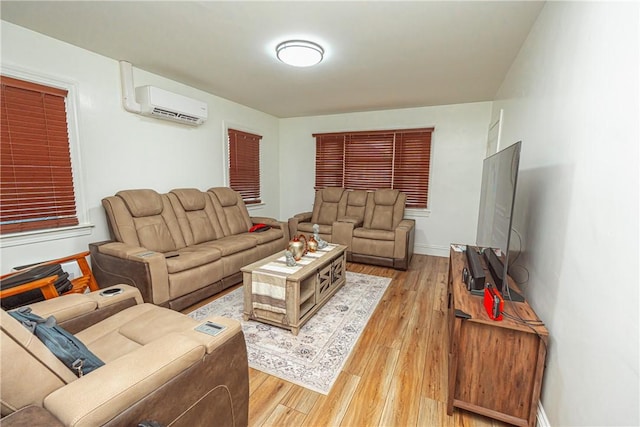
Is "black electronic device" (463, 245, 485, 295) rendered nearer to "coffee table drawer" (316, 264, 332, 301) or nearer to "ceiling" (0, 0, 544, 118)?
"coffee table drawer" (316, 264, 332, 301)

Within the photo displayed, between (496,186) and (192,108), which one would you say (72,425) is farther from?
(192,108)

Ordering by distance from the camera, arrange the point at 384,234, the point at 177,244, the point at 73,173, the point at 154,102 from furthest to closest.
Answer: the point at 384,234 → the point at 177,244 → the point at 154,102 → the point at 73,173

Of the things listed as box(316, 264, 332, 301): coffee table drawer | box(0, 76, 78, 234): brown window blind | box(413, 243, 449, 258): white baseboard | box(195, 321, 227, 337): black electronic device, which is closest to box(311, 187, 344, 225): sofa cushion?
box(413, 243, 449, 258): white baseboard

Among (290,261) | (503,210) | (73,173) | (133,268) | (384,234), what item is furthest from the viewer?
(384,234)

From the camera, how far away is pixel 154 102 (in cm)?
296

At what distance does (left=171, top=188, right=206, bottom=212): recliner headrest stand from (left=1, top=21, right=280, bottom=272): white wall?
7.9 inches

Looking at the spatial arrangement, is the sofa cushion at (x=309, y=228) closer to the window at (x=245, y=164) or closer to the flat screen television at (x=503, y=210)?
the window at (x=245, y=164)

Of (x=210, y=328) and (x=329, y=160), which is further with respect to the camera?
(x=329, y=160)

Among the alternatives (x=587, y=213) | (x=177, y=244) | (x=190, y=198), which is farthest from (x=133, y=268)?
(x=587, y=213)

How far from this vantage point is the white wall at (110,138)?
89.9 inches

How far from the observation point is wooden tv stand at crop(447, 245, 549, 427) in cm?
137

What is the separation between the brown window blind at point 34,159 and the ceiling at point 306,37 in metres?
0.55

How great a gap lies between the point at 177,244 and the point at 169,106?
60.4 inches

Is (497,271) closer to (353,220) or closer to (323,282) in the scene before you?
(323,282)
